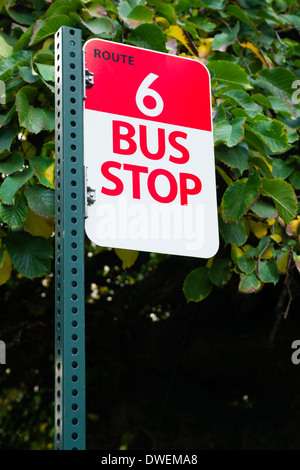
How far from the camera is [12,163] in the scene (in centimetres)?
177

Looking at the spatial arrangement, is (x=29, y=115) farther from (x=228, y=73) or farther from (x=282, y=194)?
(x=282, y=194)

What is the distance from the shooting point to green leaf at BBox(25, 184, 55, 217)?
66.0 inches

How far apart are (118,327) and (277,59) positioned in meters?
1.94

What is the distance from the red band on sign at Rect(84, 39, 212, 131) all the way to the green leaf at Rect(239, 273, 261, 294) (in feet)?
2.44

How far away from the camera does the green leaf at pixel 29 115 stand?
1.74 m

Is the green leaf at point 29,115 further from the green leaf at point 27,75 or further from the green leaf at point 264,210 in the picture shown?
the green leaf at point 264,210

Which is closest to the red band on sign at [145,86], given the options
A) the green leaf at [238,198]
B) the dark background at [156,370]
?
the green leaf at [238,198]

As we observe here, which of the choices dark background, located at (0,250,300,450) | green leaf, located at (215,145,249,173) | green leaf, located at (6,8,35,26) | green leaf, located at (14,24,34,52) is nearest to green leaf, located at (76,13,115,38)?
green leaf, located at (14,24,34,52)

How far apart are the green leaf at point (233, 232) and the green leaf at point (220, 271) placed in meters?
0.10

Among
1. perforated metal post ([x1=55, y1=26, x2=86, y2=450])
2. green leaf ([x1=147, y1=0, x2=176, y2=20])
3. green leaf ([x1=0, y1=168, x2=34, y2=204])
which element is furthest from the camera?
green leaf ([x1=147, y1=0, x2=176, y2=20])

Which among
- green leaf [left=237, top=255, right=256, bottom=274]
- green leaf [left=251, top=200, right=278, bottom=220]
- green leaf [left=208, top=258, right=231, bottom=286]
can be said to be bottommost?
green leaf [left=208, top=258, right=231, bottom=286]

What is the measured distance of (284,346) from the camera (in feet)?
11.1

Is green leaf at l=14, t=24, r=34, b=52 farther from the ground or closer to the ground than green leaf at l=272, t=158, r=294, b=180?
farther from the ground

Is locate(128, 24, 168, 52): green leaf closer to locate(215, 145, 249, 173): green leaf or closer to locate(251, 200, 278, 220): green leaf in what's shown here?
locate(215, 145, 249, 173): green leaf
